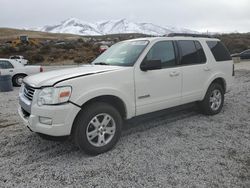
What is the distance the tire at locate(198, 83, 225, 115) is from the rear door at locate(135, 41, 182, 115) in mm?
1040

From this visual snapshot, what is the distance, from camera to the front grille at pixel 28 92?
440 centimetres

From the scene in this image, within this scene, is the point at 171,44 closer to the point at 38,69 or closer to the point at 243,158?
the point at 243,158

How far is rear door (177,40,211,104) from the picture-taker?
5703 millimetres

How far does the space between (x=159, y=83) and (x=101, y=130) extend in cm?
143

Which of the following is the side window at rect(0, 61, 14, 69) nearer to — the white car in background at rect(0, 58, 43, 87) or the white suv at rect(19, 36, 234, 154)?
the white car in background at rect(0, 58, 43, 87)

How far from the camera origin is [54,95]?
403 centimetres

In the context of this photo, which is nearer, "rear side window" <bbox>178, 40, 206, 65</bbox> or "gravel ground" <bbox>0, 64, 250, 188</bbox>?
"gravel ground" <bbox>0, 64, 250, 188</bbox>

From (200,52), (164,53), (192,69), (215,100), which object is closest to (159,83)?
(164,53)

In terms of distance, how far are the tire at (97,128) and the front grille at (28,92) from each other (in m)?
0.84

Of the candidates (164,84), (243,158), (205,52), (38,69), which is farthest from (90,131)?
(38,69)

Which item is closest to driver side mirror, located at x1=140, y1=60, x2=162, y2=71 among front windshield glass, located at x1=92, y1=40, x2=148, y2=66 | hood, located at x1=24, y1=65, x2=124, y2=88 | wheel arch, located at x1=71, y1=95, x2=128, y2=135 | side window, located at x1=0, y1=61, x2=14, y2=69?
front windshield glass, located at x1=92, y1=40, x2=148, y2=66

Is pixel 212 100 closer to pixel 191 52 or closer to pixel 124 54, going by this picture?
pixel 191 52

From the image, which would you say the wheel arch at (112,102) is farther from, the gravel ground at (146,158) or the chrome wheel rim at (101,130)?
the gravel ground at (146,158)

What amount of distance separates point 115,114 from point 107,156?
A: 668 millimetres
